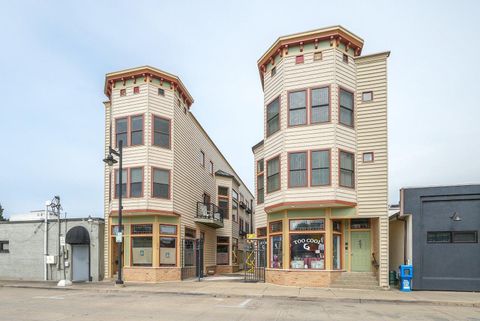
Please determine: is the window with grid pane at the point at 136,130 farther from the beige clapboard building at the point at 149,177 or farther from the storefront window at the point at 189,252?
the storefront window at the point at 189,252

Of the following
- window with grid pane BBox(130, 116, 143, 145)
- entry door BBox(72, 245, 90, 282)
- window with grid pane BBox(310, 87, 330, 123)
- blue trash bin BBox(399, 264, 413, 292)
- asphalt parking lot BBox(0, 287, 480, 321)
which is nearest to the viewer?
asphalt parking lot BBox(0, 287, 480, 321)

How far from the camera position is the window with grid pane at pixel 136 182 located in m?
21.9

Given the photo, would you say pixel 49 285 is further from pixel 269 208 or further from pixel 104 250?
pixel 269 208

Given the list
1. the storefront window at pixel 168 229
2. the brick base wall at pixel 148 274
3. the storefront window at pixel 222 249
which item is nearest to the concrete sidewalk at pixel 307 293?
the brick base wall at pixel 148 274

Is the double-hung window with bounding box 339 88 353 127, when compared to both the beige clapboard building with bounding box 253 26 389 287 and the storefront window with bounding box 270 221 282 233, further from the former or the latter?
the storefront window with bounding box 270 221 282 233

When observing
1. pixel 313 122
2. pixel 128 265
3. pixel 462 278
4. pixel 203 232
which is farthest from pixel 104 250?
pixel 462 278

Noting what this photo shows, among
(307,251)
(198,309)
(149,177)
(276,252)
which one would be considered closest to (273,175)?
(276,252)

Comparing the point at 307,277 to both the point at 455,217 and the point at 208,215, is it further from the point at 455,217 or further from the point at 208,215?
the point at 208,215

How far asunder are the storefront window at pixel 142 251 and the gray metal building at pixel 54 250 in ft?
6.86

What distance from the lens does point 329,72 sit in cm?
1914

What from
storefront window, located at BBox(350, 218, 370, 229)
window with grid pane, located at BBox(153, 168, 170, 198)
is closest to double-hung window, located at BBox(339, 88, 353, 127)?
storefront window, located at BBox(350, 218, 370, 229)

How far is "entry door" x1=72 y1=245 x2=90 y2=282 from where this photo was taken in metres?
22.5

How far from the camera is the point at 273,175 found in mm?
20391

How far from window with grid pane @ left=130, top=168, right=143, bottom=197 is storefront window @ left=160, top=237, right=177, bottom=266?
276 centimetres
